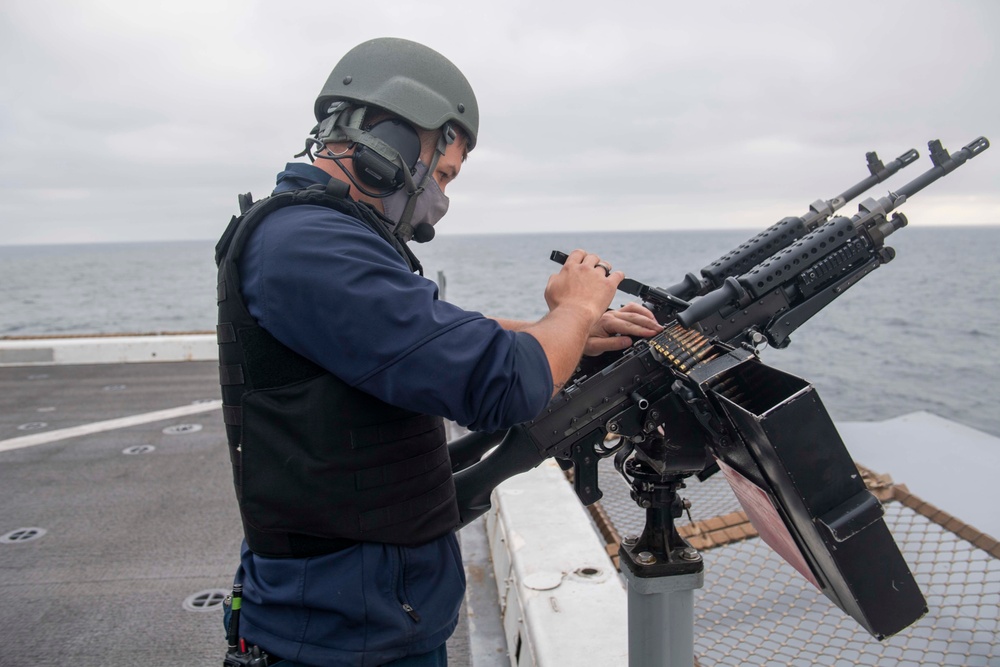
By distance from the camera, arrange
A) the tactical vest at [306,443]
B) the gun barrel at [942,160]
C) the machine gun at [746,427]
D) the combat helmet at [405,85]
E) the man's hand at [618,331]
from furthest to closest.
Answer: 1. the gun barrel at [942,160]
2. the man's hand at [618,331]
3. the combat helmet at [405,85]
4. the machine gun at [746,427]
5. the tactical vest at [306,443]

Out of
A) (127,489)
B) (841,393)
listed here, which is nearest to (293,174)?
(127,489)

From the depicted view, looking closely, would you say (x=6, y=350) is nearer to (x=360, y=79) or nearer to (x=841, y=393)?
(x=360, y=79)

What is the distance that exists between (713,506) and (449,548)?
399 centimetres

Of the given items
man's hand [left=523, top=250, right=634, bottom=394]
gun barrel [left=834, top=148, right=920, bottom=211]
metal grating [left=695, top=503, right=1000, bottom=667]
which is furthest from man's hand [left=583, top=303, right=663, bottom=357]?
metal grating [left=695, top=503, right=1000, bottom=667]

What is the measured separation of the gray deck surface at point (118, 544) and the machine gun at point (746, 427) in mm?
1653

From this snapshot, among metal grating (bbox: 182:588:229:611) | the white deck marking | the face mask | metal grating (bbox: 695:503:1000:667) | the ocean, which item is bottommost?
the ocean

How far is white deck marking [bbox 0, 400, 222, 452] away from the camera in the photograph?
6.99m

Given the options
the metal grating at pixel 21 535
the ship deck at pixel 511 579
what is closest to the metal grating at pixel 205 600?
the ship deck at pixel 511 579

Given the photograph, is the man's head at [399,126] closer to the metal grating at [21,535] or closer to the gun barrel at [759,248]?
the gun barrel at [759,248]

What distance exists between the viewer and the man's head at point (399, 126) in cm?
180

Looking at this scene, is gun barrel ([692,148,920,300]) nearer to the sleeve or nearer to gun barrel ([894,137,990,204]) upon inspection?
gun barrel ([894,137,990,204])

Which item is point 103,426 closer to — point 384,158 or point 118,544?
point 118,544

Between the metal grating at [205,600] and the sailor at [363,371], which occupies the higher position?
the sailor at [363,371]

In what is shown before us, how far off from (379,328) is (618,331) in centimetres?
105
